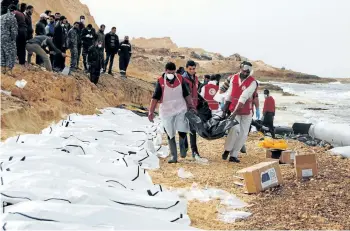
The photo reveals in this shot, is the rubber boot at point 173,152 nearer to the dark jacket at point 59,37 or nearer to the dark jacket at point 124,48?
the dark jacket at point 59,37

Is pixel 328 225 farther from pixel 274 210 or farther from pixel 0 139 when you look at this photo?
pixel 0 139

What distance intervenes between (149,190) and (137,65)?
4249 cm

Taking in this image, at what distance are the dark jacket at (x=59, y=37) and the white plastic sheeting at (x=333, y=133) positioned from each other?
6611mm

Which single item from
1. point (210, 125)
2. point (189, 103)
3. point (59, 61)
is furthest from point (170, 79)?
point (59, 61)

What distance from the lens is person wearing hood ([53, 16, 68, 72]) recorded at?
1259 centimetres

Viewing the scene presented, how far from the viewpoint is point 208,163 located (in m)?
7.52

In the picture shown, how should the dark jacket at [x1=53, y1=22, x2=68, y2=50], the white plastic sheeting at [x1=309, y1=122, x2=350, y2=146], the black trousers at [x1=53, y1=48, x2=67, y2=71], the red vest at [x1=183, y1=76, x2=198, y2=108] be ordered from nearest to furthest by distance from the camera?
the red vest at [x1=183, y1=76, x2=198, y2=108] < the white plastic sheeting at [x1=309, y1=122, x2=350, y2=146] < the dark jacket at [x1=53, y1=22, x2=68, y2=50] < the black trousers at [x1=53, y1=48, x2=67, y2=71]

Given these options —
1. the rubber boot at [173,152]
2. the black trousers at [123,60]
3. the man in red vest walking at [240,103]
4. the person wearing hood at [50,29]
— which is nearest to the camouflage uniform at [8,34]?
the person wearing hood at [50,29]

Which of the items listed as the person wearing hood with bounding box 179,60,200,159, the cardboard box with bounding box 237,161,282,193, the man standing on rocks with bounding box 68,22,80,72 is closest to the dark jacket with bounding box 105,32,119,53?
the man standing on rocks with bounding box 68,22,80,72

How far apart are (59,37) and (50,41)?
64 cm

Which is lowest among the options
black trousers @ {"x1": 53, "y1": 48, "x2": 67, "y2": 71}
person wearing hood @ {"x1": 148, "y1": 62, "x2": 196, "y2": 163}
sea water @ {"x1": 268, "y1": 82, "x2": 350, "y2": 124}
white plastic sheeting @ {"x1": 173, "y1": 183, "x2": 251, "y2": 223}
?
sea water @ {"x1": 268, "y1": 82, "x2": 350, "y2": 124}

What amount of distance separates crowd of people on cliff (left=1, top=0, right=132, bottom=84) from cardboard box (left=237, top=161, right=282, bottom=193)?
5875mm

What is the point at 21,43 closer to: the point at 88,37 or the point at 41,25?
the point at 41,25

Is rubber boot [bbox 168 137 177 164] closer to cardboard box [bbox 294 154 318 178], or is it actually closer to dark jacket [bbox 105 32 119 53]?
cardboard box [bbox 294 154 318 178]
